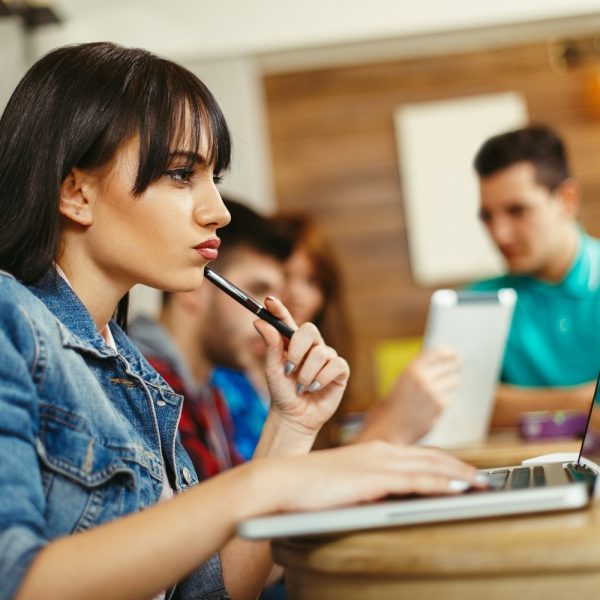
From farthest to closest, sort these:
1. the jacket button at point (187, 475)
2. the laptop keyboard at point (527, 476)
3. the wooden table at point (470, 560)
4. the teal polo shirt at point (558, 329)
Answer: the teal polo shirt at point (558, 329)
the jacket button at point (187, 475)
the laptop keyboard at point (527, 476)
the wooden table at point (470, 560)

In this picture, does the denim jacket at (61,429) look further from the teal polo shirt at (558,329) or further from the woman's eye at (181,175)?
the teal polo shirt at (558,329)

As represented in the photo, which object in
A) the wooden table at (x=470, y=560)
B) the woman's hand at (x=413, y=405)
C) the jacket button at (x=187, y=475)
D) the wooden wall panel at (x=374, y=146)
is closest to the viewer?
the wooden table at (x=470, y=560)

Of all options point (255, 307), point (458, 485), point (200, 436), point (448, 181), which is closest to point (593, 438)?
point (458, 485)

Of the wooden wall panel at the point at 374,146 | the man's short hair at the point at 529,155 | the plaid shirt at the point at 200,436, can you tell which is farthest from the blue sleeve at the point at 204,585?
the wooden wall panel at the point at 374,146

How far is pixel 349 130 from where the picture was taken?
3.80 metres

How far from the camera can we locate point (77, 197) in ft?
2.83

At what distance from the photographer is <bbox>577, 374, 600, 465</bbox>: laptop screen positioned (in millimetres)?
830

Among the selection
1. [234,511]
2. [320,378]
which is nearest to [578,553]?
[234,511]

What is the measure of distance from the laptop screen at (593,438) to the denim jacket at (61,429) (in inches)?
15.9

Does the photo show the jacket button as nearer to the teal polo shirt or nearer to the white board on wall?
the teal polo shirt

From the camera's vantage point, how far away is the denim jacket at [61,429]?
616 millimetres

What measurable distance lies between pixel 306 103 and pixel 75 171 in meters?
3.05

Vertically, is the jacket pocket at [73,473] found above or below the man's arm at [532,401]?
above

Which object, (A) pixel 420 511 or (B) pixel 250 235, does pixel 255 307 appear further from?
(B) pixel 250 235
